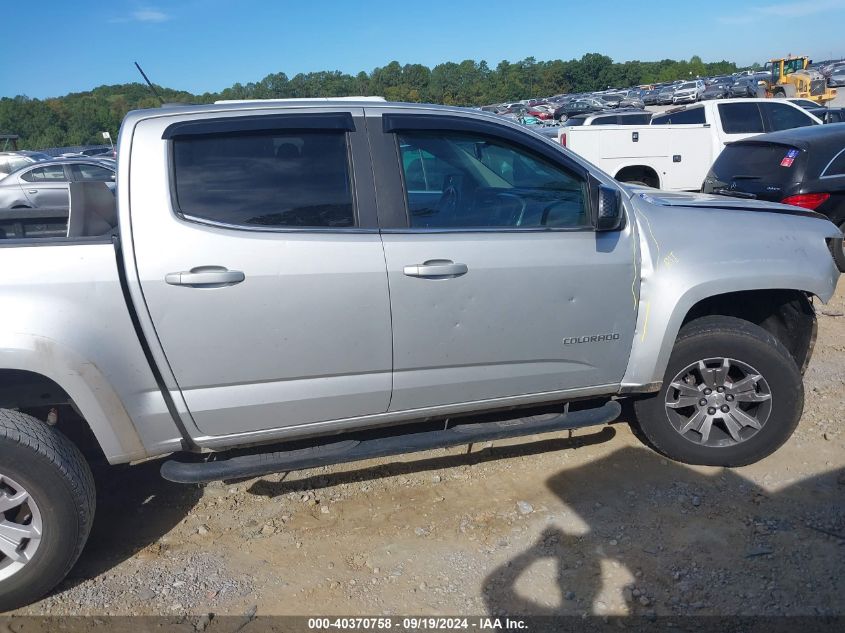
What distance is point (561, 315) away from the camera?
320 cm

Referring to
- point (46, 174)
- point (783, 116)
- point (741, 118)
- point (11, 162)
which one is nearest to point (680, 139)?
point (741, 118)

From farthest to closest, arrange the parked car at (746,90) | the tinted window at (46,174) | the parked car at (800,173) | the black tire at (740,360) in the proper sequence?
the parked car at (746,90) → the tinted window at (46,174) → the parked car at (800,173) → the black tire at (740,360)

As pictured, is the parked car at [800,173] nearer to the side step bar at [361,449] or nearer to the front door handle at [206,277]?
the side step bar at [361,449]

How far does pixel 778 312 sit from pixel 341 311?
2.74 meters

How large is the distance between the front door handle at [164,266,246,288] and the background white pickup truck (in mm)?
8573

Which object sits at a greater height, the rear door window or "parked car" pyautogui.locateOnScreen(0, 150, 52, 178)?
the rear door window

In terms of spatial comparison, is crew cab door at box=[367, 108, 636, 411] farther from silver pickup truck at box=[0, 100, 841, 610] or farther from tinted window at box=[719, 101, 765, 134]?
tinted window at box=[719, 101, 765, 134]

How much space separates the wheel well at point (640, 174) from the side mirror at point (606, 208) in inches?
327

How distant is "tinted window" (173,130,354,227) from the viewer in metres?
2.82

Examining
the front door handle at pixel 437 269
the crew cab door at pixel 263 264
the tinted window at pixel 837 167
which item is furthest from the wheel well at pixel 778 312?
the tinted window at pixel 837 167

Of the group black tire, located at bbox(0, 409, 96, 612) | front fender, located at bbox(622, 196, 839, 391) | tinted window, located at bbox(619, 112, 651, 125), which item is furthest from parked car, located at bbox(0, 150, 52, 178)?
front fender, located at bbox(622, 196, 839, 391)

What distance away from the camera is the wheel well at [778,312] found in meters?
3.67

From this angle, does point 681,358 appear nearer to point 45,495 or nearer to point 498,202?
point 498,202

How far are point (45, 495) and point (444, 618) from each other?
5.43 feet
